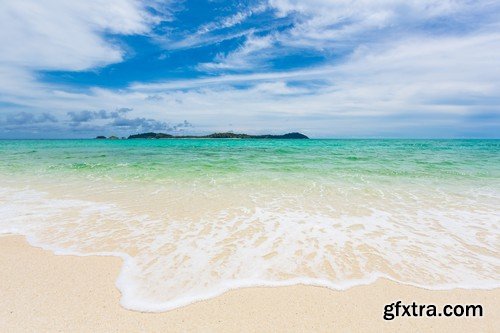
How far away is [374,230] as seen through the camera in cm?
583

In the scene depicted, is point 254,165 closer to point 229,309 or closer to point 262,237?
point 262,237

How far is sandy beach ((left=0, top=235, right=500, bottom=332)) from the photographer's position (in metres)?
2.98

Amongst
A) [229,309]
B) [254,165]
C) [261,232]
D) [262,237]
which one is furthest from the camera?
[254,165]

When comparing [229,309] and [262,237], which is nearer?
[229,309]

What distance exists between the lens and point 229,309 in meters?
3.25

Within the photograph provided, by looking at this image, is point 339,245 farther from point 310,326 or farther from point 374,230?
point 310,326

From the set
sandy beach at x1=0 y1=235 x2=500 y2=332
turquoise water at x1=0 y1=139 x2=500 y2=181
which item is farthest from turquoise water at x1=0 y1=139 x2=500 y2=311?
turquoise water at x1=0 y1=139 x2=500 y2=181

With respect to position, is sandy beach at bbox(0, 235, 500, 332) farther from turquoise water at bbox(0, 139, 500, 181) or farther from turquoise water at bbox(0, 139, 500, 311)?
turquoise water at bbox(0, 139, 500, 181)

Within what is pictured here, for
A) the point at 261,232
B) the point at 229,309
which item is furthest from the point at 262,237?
the point at 229,309

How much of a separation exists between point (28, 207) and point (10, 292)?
15.6 feet

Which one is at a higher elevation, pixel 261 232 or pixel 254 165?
pixel 254 165

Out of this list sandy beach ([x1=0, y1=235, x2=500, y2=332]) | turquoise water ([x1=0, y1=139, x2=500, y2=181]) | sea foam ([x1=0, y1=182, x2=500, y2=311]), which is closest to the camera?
sandy beach ([x1=0, y1=235, x2=500, y2=332])

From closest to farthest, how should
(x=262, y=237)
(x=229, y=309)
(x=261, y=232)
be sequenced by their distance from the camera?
(x=229, y=309) < (x=262, y=237) < (x=261, y=232)

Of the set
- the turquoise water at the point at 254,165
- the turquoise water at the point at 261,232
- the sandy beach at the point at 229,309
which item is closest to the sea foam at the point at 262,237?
the turquoise water at the point at 261,232
